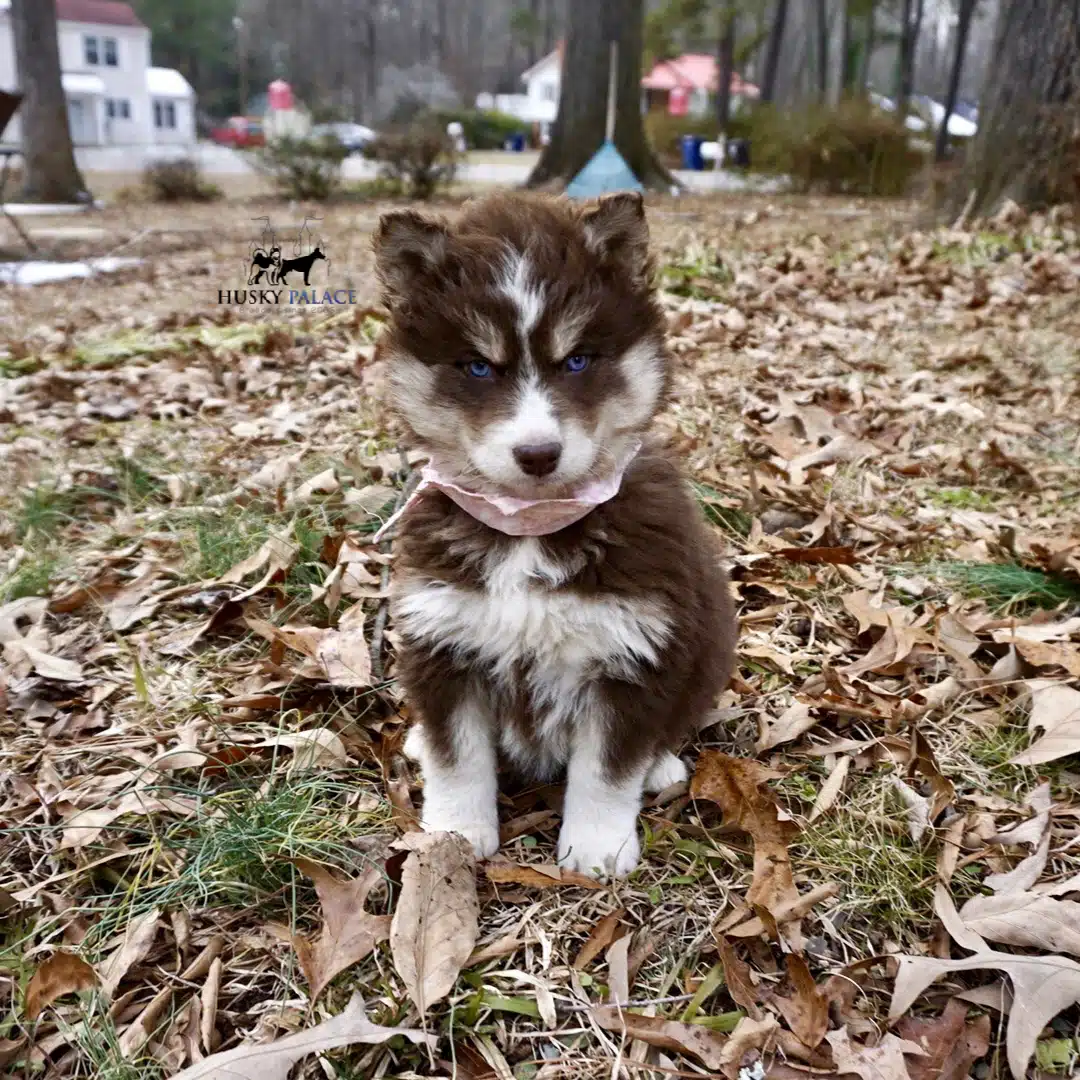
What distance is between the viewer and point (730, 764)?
274 cm

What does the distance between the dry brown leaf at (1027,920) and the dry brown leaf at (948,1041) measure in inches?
8.3

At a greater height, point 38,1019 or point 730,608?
point 730,608

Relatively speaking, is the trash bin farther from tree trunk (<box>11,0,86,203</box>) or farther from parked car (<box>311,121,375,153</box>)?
tree trunk (<box>11,0,86,203</box>)

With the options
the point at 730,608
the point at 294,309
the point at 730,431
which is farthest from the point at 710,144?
the point at 730,608

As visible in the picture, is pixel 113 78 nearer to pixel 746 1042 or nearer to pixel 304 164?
pixel 304 164

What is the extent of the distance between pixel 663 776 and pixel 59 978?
1.64 m

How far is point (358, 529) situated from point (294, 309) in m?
4.46

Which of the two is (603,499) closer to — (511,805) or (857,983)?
(511,805)

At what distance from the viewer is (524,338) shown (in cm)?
227

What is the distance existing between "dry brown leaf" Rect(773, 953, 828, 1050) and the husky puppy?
0.50 meters

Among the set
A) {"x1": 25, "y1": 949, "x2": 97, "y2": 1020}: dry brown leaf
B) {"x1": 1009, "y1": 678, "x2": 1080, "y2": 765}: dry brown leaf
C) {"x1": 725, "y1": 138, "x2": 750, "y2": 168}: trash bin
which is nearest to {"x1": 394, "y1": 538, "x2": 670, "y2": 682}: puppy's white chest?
{"x1": 25, "y1": 949, "x2": 97, "y2": 1020}: dry brown leaf

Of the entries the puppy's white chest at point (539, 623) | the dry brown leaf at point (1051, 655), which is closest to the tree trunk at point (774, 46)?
the dry brown leaf at point (1051, 655)

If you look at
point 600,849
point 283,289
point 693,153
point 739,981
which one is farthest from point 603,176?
point 693,153

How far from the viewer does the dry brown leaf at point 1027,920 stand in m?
2.19
